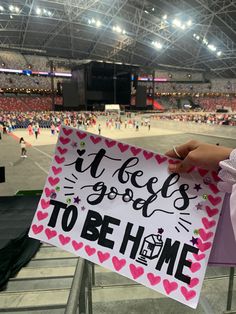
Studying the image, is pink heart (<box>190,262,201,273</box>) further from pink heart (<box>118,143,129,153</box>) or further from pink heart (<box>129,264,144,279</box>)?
pink heart (<box>118,143,129,153</box>)

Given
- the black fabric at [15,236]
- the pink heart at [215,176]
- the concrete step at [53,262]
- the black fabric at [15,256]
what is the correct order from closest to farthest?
the pink heart at [215,176]
the black fabric at [15,256]
the black fabric at [15,236]
the concrete step at [53,262]

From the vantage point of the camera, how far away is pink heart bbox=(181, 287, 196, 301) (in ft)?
5.03

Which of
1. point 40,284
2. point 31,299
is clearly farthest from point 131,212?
point 40,284

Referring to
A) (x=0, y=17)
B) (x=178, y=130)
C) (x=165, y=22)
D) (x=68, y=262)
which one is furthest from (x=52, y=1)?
(x=68, y=262)

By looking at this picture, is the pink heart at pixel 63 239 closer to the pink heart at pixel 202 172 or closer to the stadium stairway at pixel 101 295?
the pink heart at pixel 202 172

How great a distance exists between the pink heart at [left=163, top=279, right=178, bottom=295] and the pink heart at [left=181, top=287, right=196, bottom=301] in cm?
4

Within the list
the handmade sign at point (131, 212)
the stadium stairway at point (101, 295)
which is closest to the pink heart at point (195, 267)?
the handmade sign at point (131, 212)

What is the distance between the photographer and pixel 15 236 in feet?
18.8

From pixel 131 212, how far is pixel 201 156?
21.6 inches

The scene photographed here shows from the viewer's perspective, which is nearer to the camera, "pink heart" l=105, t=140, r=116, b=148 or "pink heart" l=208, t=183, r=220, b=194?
"pink heart" l=208, t=183, r=220, b=194

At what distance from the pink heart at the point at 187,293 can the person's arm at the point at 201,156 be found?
2.18ft

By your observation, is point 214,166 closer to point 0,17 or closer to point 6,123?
point 6,123

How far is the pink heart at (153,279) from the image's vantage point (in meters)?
1.60

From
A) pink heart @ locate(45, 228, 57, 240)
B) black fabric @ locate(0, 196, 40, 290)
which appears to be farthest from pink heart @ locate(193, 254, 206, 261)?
black fabric @ locate(0, 196, 40, 290)
